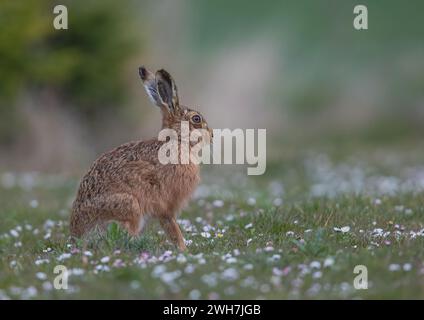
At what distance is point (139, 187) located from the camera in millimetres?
8312

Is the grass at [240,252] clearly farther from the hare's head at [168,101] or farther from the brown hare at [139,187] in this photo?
the hare's head at [168,101]

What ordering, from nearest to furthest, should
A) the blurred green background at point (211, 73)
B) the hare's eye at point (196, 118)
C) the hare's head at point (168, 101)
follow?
the hare's head at point (168, 101)
the hare's eye at point (196, 118)
the blurred green background at point (211, 73)

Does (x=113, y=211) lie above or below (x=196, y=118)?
below

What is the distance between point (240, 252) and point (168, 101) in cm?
222

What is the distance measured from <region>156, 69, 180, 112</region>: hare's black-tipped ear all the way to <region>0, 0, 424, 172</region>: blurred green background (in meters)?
11.5

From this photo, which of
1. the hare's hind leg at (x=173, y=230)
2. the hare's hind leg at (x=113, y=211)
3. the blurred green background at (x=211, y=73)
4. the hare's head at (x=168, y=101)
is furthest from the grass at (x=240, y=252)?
the blurred green background at (x=211, y=73)

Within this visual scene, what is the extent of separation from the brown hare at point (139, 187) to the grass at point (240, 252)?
0.31 meters

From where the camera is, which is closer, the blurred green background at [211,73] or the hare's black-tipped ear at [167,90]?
the hare's black-tipped ear at [167,90]

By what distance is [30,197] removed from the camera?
14.8 m

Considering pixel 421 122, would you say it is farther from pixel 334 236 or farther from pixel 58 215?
pixel 334 236

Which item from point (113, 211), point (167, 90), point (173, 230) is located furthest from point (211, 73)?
point (113, 211)

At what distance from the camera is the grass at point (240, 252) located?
632cm

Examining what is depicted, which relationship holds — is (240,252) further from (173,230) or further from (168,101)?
(168,101)

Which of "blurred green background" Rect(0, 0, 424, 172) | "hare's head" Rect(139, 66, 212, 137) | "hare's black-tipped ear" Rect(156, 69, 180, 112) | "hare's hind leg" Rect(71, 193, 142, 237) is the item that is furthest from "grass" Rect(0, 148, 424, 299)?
"blurred green background" Rect(0, 0, 424, 172)
